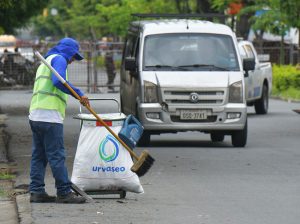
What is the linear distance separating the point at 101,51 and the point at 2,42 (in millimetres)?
23912

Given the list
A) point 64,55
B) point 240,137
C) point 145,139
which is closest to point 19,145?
point 145,139

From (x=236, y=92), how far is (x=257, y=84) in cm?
1036

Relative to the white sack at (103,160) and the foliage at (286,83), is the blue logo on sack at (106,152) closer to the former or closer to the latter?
the white sack at (103,160)

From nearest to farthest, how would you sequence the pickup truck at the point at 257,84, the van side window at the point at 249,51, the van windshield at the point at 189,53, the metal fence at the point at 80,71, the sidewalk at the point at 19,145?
the sidewalk at the point at 19,145, the van windshield at the point at 189,53, the pickup truck at the point at 257,84, the van side window at the point at 249,51, the metal fence at the point at 80,71

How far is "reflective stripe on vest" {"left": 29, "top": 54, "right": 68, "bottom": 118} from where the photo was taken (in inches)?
441

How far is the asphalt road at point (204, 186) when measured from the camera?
10.5 meters

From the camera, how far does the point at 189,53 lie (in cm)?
1942

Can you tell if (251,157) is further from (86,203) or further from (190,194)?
(86,203)

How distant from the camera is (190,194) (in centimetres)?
1232

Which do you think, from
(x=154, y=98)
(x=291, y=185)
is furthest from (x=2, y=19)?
(x=291, y=185)

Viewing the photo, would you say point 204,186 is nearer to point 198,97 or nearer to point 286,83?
point 198,97

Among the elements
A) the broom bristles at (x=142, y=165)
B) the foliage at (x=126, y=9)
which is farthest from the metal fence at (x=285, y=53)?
the broom bristles at (x=142, y=165)

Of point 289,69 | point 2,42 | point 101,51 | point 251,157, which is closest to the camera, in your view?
point 251,157

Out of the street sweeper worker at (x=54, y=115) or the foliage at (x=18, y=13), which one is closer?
Answer: the street sweeper worker at (x=54, y=115)
